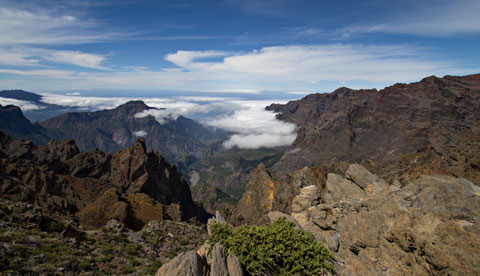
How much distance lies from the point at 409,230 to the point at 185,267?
24.4 meters

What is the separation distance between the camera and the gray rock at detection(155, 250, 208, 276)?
60.3 ft

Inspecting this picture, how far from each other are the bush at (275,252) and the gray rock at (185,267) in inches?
189

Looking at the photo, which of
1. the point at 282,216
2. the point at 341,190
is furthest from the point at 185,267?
the point at 341,190

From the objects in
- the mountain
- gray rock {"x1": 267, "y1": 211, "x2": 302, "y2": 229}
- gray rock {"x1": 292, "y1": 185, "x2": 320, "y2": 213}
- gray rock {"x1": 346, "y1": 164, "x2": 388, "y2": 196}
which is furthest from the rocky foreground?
the mountain

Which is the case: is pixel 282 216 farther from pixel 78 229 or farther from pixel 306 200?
pixel 78 229

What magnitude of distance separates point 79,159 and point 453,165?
437 feet

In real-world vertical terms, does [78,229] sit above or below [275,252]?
below

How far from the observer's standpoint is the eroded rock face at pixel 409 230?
73.7 feet

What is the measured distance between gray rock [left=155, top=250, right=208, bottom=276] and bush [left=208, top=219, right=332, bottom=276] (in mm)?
4812

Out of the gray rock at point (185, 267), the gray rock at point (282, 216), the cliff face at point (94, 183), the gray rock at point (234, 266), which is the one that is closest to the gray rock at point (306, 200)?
the gray rock at point (282, 216)

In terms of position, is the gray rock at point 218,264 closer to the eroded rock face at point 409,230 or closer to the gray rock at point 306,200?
the eroded rock face at point 409,230

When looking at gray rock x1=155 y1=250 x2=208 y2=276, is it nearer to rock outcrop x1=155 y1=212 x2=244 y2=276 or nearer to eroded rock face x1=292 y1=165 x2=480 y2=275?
rock outcrop x1=155 y1=212 x2=244 y2=276

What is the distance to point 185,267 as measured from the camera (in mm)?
18688

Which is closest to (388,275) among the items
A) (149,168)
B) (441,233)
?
(441,233)
